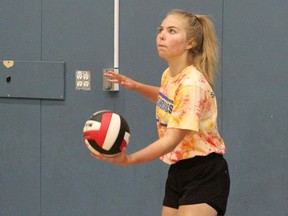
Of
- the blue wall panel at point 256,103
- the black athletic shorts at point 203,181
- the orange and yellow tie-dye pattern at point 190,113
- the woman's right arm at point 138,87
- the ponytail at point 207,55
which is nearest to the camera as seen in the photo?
the orange and yellow tie-dye pattern at point 190,113

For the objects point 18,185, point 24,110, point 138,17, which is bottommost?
point 18,185

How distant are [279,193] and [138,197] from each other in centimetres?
98

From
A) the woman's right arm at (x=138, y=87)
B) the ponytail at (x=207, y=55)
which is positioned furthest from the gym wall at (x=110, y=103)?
the ponytail at (x=207, y=55)

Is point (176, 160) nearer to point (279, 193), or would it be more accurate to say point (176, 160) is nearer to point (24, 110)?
point (279, 193)

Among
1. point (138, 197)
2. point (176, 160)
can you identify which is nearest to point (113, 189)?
point (138, 197)

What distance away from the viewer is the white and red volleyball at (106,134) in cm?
274

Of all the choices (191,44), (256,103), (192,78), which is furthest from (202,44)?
(256,103)

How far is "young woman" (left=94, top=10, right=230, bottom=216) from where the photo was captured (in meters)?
2.97

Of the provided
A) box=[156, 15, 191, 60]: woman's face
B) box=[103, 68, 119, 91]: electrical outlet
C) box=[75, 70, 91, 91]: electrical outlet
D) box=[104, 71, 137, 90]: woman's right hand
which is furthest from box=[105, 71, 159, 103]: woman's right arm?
box=[75, 70, 91, 91]: electrical outlet

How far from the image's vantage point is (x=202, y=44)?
326 centimetres

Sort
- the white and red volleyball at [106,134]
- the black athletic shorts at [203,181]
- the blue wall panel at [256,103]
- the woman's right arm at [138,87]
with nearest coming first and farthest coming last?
1. the white and red volleyball at [106,134]
2. the black athletic shorts at [203,181]
3. the woman's right arm at [138,87]
4. the blue wall panel at [256,103]

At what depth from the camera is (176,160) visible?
314 cm

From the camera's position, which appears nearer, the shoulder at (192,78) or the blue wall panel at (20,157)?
the shoulder at (192,78)

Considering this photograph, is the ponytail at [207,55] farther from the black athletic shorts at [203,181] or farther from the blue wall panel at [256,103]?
the blue wall panel at [256,103]
